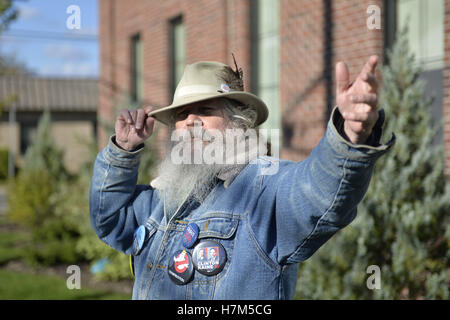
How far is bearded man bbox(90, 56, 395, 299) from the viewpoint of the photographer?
1532 mm

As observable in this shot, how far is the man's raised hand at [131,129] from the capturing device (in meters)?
2.25

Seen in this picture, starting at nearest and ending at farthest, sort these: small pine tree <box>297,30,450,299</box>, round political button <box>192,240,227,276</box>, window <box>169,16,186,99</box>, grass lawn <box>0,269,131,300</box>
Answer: round political button <box>192,240,227,276</box>, small pine tree <box>297,30,450,299</box>, grass lawn <box>0,269,131,300</box>, window <box>169,16,186,99</box>

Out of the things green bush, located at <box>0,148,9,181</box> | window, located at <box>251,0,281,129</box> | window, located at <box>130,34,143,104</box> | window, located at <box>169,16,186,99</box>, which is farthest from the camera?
green bush, located at <box>0,148,9,181</box>

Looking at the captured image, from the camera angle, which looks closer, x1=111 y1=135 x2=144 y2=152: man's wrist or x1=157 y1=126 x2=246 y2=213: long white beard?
x1=157 y1=126 x2=246 y2=213: long white beard

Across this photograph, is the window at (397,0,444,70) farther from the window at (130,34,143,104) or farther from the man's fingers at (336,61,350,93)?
the window at (130,34,143,104)

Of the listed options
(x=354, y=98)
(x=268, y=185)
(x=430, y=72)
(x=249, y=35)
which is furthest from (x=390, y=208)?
(x=249, y=35)

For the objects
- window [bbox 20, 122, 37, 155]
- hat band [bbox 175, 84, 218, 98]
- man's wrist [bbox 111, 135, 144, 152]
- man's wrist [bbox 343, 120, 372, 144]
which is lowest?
man's wrist [bbox 111, 135, 144, 152]

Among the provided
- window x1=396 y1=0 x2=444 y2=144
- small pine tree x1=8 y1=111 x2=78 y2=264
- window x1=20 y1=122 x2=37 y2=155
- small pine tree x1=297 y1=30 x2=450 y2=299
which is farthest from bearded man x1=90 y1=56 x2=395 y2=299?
window x1=20 y1=122 x2=37 y2=155

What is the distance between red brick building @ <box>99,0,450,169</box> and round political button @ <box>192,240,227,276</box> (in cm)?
163

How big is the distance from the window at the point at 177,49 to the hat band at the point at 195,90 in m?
6.86

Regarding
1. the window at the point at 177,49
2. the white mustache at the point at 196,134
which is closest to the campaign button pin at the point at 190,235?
the white mustache at the point at 196,134

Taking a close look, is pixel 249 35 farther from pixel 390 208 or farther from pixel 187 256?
pixel 187 256

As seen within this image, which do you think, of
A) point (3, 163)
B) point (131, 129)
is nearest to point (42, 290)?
point (131, 129)

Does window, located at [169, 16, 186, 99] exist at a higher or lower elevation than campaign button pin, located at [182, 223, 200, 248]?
higher
